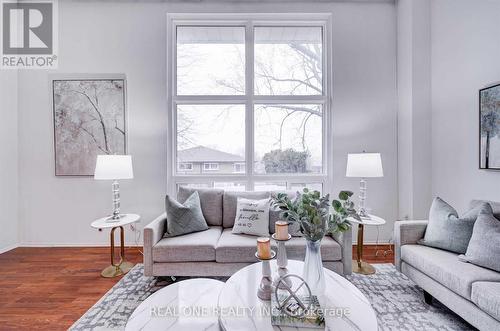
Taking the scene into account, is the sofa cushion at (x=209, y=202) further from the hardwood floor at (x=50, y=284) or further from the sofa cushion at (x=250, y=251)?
the hardwood floor at (x=50, y=284)

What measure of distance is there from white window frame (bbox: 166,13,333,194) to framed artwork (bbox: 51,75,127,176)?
2.12 ft

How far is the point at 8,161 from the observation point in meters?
3.21

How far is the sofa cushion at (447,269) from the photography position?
62.9 inches

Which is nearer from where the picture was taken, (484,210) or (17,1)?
(484,210)

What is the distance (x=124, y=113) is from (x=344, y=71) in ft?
9.89

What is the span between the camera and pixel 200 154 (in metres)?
3.40

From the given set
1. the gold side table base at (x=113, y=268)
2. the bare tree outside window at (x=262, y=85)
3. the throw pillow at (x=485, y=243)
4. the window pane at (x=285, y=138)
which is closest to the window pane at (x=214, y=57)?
the bare tree outside window at (x=262, y=85)

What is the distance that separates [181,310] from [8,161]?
3.41 meters

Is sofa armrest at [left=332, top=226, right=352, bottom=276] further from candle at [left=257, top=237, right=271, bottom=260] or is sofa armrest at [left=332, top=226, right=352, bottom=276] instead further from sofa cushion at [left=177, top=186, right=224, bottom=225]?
sofa cushion at [left=177, top=186, right=224, bottom=225]

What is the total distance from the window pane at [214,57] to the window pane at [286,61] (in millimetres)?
249

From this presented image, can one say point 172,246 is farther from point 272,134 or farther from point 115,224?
point 272,134

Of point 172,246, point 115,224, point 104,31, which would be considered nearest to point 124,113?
point 104,31

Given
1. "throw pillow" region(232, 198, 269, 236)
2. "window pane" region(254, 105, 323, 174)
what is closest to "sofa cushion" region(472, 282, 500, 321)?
"throw pillow" region(232, 198, 269, 236)

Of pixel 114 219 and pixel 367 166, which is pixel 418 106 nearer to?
pixel 367 166
